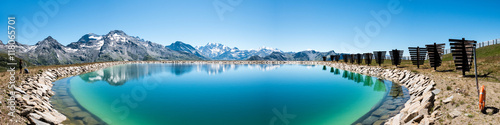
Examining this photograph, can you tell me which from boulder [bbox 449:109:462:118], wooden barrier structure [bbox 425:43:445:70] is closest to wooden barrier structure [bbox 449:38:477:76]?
wooden barrier structure [bbox 425:43:445:70]

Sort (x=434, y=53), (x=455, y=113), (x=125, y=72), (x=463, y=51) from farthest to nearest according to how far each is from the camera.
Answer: (x=125, y=72) < (x=434, y=53) < (x=463, y=51) < (x=455, y=113)

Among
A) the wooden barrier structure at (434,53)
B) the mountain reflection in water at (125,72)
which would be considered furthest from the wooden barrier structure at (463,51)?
the mountain reflection in water at (125,72)

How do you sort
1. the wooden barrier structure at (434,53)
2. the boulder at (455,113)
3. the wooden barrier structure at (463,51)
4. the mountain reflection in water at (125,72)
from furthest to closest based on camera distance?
the mountain reflection in water at (125,72) < the wooden barrier structure at (434,53) < the wooden barrier structure at (463,51) < the boulder at (455,113)

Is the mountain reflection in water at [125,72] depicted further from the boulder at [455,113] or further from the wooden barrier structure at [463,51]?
the wooden barrier structure at [463,51]

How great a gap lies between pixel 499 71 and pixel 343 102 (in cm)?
1467

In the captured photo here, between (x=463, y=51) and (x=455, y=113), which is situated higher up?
(x=463, y=51)

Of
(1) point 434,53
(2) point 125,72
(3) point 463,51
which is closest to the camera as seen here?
(3) point 463,51

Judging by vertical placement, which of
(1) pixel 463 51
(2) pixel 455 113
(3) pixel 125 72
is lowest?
(2) pixel 455 113

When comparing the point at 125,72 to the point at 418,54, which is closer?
the point at 418,54

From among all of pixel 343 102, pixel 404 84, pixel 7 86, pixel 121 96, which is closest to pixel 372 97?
pixel 343 102

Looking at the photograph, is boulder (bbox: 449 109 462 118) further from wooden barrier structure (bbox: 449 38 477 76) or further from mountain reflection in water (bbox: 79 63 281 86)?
mountain reflection in water (bbox: 79 63 281 86)

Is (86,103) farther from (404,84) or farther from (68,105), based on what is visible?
(404,84)

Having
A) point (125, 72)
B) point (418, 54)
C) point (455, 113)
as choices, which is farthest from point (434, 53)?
point (125, 72)

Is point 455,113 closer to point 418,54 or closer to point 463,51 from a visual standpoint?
point 463,51
